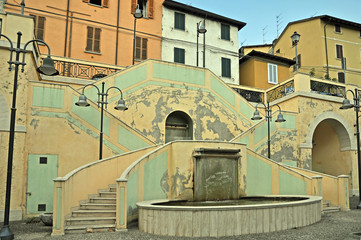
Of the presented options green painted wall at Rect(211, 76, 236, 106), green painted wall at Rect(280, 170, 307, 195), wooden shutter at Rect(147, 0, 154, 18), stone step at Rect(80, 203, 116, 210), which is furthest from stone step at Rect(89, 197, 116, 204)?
wooden shutter at Rect(147, 0, 154, 18)

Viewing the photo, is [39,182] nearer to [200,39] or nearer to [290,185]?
[290,185]

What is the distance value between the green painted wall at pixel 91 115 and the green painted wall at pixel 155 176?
11.2 ft

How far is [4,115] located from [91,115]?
3.06 meters

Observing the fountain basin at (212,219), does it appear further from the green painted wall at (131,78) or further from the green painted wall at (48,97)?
the green painted wall at (131,78)

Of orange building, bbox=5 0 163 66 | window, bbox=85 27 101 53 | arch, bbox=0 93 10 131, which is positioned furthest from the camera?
window, bbox=85 27 101 53

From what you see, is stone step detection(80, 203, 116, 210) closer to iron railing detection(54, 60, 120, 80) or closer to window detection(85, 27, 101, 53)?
iron railing detection(54, 60, 120, 80)

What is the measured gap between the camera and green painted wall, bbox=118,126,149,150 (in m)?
13.2

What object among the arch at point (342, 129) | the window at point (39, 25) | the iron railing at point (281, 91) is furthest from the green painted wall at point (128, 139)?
the arch at point (342, 129)

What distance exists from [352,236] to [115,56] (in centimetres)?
1803

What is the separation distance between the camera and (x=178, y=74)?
1664 centimetres

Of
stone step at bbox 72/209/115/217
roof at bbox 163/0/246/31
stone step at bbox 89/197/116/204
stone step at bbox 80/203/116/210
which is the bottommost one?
stone step at bbox 72/209/115/217

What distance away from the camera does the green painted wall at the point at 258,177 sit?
39.8ft

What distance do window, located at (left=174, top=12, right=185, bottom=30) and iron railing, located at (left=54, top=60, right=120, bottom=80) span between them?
30.2ft

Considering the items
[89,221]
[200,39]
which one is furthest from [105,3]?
[89,221]
